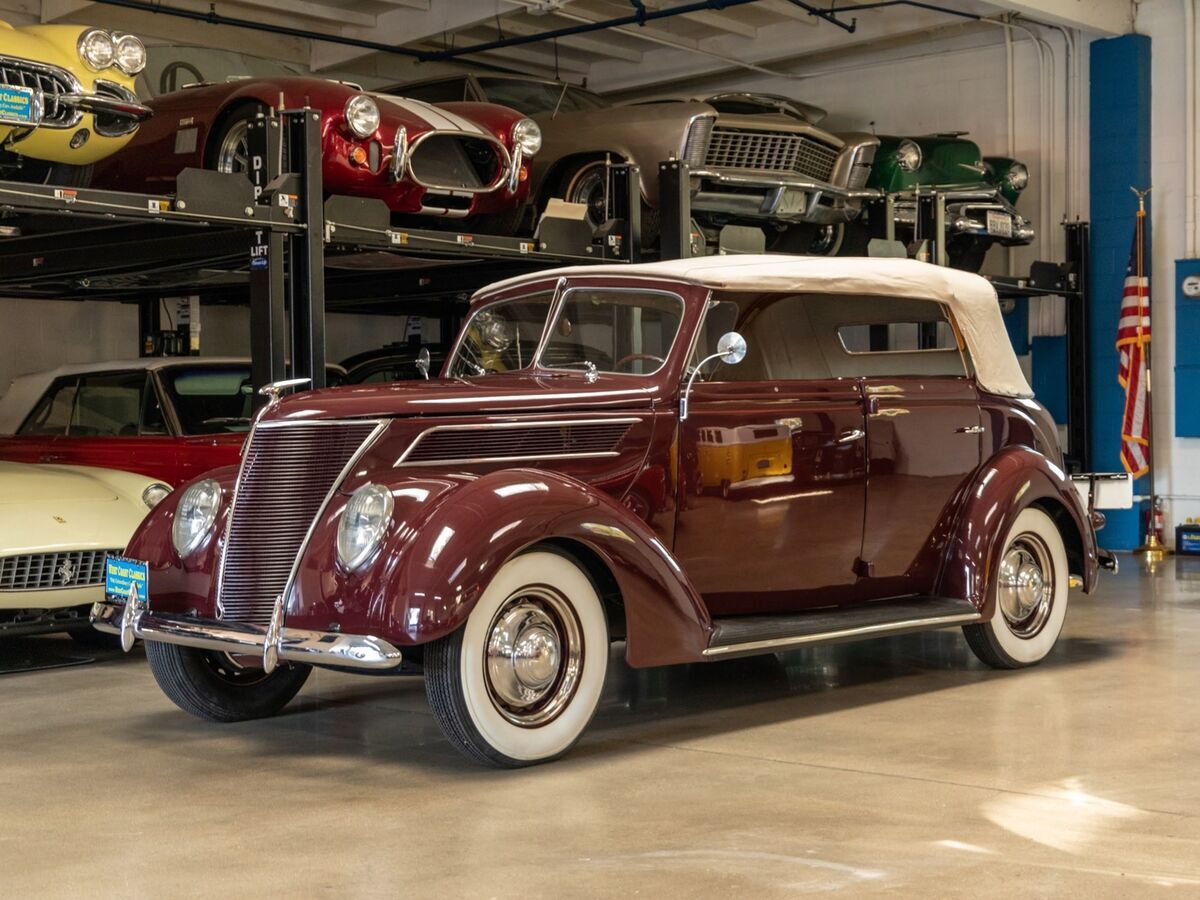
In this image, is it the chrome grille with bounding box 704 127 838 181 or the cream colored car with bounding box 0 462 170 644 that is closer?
the cream colored car with bounding box 0 462 170 644

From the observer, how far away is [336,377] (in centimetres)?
898

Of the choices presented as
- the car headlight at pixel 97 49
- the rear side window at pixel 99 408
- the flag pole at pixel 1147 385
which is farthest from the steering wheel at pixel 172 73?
the flag pole at pixel 1147 385

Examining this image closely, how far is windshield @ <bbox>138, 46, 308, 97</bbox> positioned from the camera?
10062 millimetres

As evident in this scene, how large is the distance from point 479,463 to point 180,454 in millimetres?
3439

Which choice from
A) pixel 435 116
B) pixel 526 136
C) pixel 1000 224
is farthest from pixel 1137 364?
pixel 435 116

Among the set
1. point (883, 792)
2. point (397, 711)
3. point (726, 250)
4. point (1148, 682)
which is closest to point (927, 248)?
point (726, 250)

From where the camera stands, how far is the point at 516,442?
491cm

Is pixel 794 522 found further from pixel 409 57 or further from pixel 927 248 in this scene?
pixel 409 57

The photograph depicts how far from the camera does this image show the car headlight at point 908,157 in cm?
1134

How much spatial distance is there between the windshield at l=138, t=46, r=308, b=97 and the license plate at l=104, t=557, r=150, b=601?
5.63 meters

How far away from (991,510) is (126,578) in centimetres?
334

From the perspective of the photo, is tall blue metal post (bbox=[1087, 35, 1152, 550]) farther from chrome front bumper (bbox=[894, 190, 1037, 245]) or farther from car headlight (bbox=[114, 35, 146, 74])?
car headlight (bbox=[114, 35, 146, 74])

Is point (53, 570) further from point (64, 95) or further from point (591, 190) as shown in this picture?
point (591, 190)

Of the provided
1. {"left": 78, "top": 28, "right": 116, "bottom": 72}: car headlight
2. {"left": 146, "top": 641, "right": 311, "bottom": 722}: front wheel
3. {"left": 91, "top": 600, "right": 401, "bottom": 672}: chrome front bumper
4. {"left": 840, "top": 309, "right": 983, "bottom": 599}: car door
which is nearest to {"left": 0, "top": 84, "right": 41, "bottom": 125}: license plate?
{"left": 78, "top": 28, "right": 116, "bottom": 72}: car headlight
